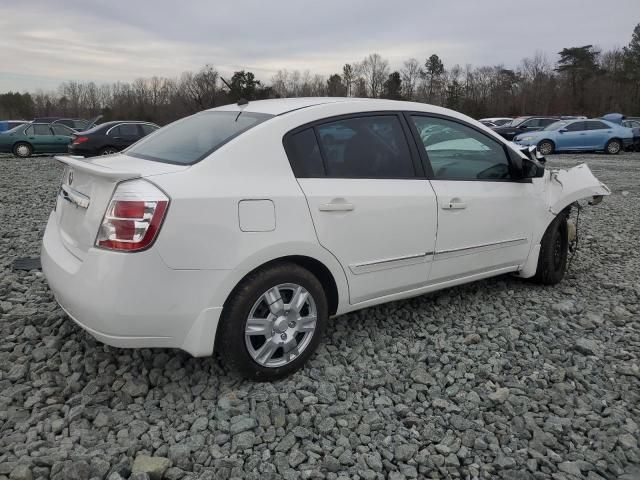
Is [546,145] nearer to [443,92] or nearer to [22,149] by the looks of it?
[22,149]

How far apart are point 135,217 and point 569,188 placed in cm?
372

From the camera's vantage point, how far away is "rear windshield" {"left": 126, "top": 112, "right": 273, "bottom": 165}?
113 inches

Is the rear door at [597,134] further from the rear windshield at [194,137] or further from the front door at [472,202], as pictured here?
the rear windshield at [194,137]

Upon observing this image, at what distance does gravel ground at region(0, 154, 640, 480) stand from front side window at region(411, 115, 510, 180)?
1092mm

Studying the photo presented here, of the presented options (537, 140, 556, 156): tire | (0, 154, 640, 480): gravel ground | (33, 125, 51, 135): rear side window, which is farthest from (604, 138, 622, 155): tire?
(33, 125, 51, 135): rear side window

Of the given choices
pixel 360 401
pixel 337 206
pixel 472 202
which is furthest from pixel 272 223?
pixel 472 202

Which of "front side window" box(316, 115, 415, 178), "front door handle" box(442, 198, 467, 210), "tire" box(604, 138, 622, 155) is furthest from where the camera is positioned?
"tire" box(604, 138, 622, 155)

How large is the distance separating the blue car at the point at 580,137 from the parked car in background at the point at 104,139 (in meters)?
15.1

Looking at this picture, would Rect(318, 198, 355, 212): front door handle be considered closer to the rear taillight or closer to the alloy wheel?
the alloy wheel

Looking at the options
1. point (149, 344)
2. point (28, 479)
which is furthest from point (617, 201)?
point (28, 479)

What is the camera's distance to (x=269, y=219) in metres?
2.72

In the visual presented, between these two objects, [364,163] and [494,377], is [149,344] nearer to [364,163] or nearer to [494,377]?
[364,163]

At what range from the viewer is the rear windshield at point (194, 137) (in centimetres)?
288

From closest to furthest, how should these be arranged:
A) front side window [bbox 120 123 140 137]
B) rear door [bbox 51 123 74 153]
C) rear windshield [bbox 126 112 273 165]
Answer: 1. rear windshield [bbox 126 112 273 165]
2. front side window [bbox 120 123 140 137]
3. rear door [bbox 51 123 74 153]
